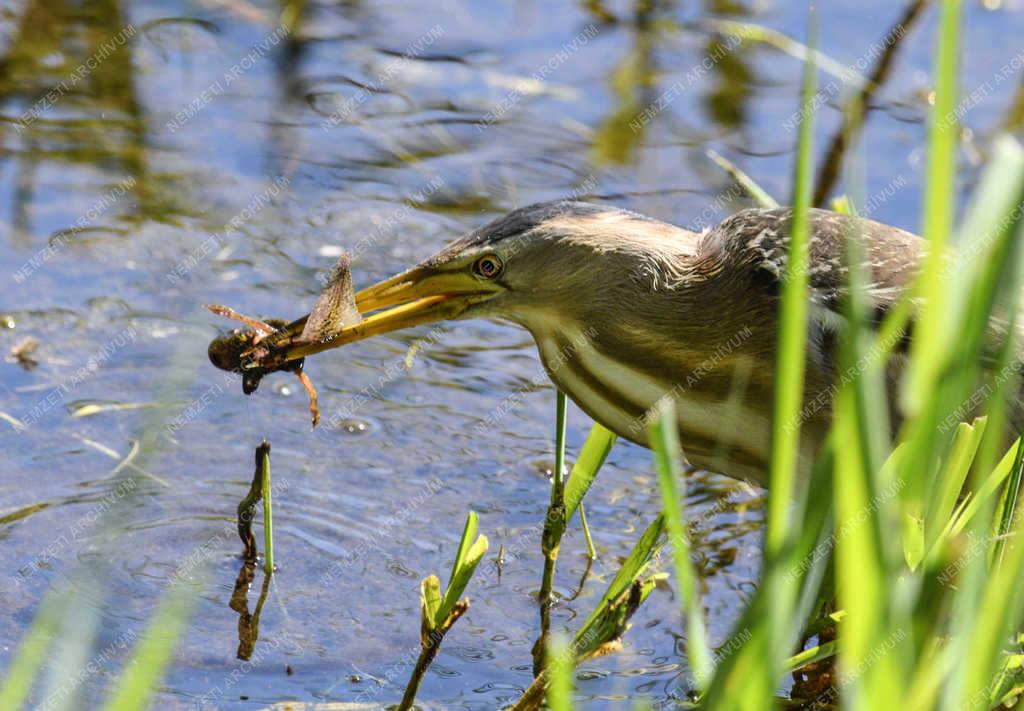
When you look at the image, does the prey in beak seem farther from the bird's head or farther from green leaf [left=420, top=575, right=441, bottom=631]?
green leaf [left=420, top=575, right=441, bottom=631]

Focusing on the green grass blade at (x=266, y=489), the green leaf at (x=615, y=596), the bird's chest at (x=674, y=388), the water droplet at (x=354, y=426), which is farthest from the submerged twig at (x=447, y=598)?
the water droplet at (x=354, y=426)

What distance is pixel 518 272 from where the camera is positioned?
3.17 m

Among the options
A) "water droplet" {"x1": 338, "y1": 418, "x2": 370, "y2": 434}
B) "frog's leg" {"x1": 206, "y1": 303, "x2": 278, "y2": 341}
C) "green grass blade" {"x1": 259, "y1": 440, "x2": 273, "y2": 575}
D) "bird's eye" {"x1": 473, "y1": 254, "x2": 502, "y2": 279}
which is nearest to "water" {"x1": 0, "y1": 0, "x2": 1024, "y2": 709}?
"water droplet" {"x1": 338, "y1": 418, "x2": 370, "y2": 434}

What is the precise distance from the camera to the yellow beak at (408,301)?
10.4 ft

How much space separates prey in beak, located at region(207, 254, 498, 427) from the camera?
10.2ft

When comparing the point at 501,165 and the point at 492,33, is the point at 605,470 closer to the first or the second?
the point at 501,165

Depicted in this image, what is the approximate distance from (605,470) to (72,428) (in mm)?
1208

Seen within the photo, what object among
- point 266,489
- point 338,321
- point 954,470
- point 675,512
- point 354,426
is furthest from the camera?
point 354,426

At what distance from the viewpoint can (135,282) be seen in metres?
4.36

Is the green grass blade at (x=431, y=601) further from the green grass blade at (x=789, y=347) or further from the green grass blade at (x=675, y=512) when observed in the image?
the green grass blade at (x=789, y=347)

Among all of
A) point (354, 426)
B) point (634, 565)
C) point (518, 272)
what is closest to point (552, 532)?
point (518, 272)

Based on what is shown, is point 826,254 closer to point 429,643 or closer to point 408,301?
point 408,301

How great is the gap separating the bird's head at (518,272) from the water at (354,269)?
0.51 metres

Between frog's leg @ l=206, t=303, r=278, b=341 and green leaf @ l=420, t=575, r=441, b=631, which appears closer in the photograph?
green leaf @ l=420, t=575, r=441, b=631
